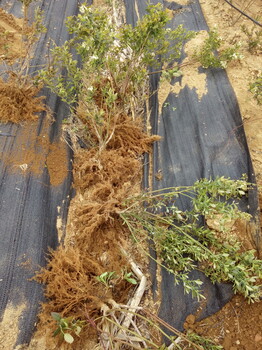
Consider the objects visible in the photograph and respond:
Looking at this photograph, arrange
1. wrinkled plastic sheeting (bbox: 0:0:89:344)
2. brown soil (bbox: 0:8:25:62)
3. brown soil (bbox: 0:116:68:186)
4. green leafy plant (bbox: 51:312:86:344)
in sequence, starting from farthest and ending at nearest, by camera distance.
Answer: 1. brown soil (bbox: 0:8:25:62)
2. brown soil (bbox: 0:116:68:186)
3. wrinkled plastic sheeting (bbox: 0:0:89:344)
4. green leafy plant (bbox: 51:312:86:344)

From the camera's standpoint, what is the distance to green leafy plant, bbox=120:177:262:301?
6.43 feet

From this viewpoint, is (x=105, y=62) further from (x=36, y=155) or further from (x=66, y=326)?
(x=66, y=326)

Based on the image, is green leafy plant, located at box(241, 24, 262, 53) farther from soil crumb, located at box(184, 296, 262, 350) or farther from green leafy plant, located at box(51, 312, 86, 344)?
green leafy plant, located at box(51, 312, 86, 344)

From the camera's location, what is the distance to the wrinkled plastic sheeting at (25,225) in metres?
2.09

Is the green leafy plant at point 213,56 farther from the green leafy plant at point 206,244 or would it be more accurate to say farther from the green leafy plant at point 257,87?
the green leafy plant at point 206,244

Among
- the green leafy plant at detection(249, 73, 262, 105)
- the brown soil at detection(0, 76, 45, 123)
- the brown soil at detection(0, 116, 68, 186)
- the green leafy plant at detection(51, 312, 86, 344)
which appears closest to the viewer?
the green leafy plant at detection(51, 312, 86, 344)

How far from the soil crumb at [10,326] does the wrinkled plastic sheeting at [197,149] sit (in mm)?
1061

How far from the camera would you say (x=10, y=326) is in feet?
6.51

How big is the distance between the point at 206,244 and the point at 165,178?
32.4 inches

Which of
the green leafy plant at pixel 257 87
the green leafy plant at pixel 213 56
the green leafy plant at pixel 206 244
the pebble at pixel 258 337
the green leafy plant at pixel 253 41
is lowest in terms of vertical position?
the pebble at pixel 258 337

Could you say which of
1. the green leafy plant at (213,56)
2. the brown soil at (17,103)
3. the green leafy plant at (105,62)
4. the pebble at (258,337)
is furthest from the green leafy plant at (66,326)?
the green leafy plant at (213,56)

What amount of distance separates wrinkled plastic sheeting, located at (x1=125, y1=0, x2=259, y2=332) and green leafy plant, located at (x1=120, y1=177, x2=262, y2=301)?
0.12 meters

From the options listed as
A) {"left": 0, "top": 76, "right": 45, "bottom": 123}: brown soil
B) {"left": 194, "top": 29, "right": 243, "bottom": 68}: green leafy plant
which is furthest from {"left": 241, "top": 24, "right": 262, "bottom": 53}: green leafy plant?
{"left": 0, "top": 76, "right": 45, "bottom": 123}: brown soil

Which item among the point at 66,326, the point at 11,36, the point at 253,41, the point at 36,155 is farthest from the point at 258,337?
the point at 11,36
